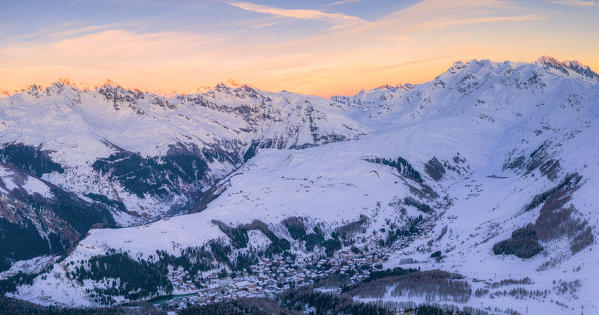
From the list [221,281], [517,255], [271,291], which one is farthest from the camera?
[221,281]

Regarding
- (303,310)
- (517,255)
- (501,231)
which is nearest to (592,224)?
(517,255)

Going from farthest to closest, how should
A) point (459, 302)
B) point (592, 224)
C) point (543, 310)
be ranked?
point (592, 224) → point (459, 302) → point (543, 310)

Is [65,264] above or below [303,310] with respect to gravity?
above

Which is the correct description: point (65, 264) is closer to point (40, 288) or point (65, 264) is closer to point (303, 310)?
point (40, 288)

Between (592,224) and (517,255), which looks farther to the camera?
(517,255)

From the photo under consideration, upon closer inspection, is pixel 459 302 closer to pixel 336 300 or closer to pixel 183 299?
pixel 336 300

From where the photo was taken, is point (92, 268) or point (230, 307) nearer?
point (230, 307)

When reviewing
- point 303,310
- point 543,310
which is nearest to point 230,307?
point 303,310

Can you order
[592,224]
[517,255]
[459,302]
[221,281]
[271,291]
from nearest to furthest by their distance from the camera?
1. [459,302]
2. [592,224]
3. [517,255]
4. [271,291]
5. [221,281]

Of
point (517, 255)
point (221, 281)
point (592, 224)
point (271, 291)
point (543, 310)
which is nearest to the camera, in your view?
point (543, 310)
